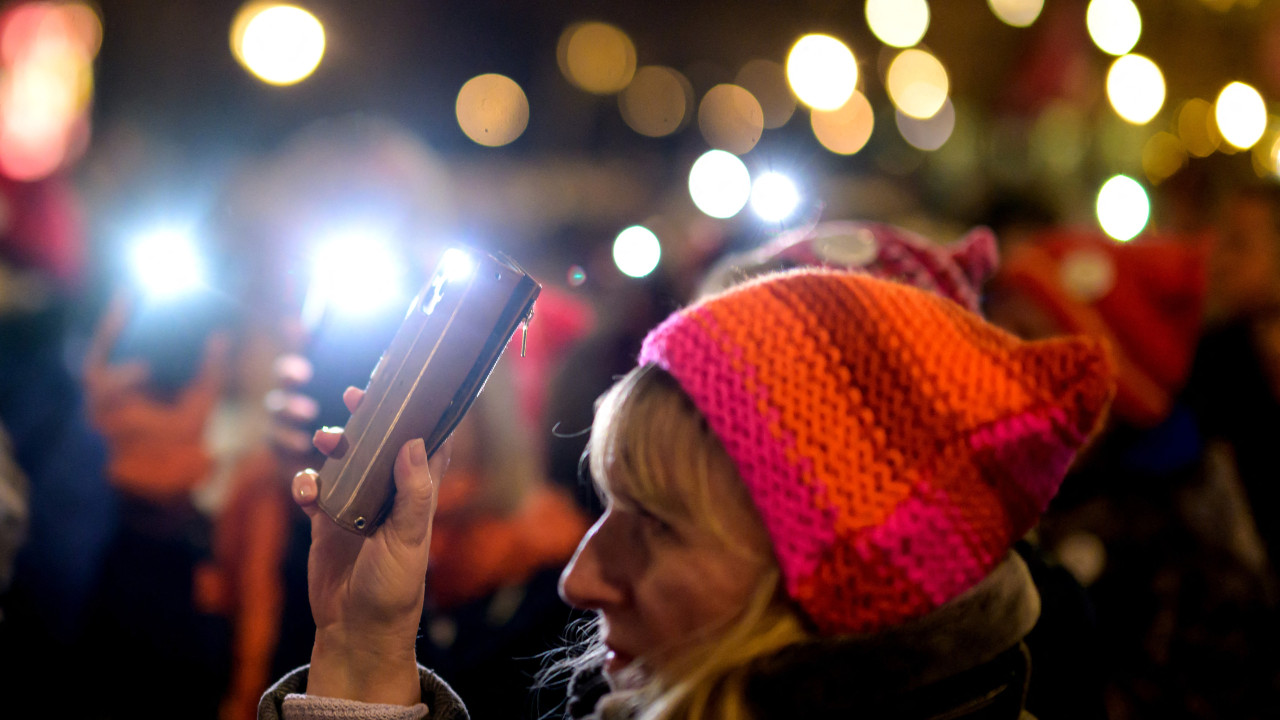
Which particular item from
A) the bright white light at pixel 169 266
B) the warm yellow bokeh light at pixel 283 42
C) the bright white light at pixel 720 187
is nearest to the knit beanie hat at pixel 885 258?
the bright white light at pixel 720 187

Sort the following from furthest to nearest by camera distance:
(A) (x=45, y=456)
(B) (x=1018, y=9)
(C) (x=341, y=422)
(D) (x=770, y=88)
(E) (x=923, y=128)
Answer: (D) (x=770, y=88), (B) (x=1018, y=9), (E) (x=923, y=128), (A) (x=45, y=456), (C) (x=341, y=422)

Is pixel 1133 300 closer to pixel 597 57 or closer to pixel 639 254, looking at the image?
pixel 639 254

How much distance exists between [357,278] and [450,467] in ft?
1.49

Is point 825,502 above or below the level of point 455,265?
below

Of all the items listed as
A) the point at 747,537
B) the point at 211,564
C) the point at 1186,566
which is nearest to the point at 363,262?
the point at 747,537

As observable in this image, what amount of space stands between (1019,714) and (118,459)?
7.86 ft

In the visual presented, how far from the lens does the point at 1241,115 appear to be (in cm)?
629

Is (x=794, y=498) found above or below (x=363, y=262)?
below

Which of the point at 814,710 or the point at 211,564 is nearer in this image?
the point at 814,710

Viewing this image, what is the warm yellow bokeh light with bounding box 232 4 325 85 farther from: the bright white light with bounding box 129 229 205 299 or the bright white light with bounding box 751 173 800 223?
the bright white light with bounding box 751 173 800 223

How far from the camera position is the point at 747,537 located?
41.1 inches

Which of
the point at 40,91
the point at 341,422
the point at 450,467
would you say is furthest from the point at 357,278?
the point at 40,91

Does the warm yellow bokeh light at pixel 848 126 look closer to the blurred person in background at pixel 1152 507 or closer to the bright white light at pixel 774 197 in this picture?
the blurred person in background at pixel 1152 507

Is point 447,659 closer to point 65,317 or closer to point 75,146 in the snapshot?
point 65,317
